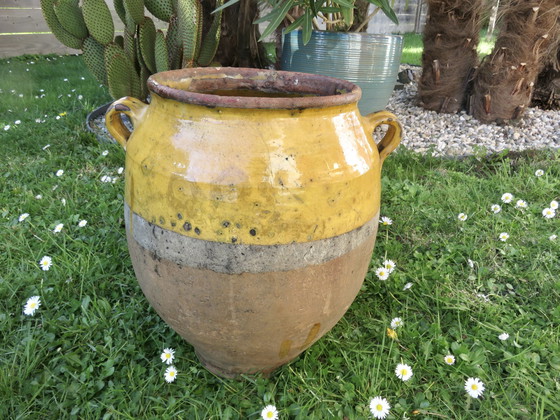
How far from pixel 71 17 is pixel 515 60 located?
11.8 feet

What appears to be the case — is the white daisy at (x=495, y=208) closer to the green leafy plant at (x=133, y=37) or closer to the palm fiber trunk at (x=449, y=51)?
the palm fiber trunk at (x=449, y=51)

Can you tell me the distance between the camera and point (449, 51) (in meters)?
4.34

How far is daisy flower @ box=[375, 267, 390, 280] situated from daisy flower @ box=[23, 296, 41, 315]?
1.43 metres

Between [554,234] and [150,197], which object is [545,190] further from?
[150,197]

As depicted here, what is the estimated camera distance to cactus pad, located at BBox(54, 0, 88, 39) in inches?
140

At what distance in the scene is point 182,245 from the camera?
1287 mm

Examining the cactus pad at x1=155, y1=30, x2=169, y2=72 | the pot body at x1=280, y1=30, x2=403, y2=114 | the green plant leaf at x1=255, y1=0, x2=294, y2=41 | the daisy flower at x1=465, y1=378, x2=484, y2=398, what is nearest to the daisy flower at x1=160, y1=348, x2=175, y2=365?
the daisy flower at x1=465, y1=378, x2=484, y2=398

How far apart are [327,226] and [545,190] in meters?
2.27

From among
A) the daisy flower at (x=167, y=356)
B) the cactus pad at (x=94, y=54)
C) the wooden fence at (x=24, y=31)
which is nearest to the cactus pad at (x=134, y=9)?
the cactus pad at (x=94, y=54)


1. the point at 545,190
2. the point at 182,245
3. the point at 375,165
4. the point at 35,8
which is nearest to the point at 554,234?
the point at 545,190

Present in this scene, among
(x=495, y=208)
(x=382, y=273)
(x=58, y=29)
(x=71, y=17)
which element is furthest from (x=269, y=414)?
(x=58, y=29)

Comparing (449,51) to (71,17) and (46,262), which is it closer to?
(71,17)

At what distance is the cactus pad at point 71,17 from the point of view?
356 centimetres

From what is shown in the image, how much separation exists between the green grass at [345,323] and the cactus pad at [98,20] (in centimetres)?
118
